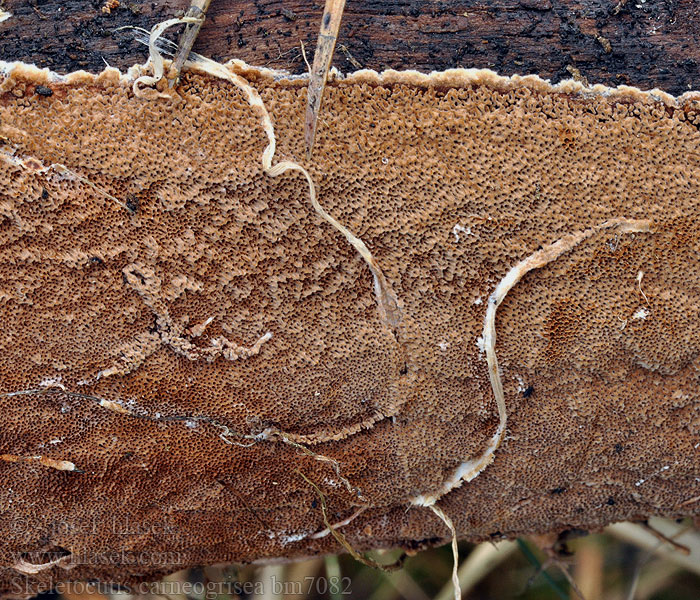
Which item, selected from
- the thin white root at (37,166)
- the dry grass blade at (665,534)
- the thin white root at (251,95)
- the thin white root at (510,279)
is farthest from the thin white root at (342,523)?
the dry grass blade at (665,534)

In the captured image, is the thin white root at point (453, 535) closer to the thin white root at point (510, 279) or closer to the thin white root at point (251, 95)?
the thin white root at point (510, 279)

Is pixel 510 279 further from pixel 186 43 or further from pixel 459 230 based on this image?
pixel 186 43

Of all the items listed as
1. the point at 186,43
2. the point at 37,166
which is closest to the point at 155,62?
the point at 186,43

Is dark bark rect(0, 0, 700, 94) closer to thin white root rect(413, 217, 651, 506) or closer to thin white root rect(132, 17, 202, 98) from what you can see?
thin white root rect(132, 17, 202, 98)

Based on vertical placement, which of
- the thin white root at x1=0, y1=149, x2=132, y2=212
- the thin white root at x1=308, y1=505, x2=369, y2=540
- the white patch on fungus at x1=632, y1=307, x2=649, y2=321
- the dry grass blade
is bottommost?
the dry grass blade

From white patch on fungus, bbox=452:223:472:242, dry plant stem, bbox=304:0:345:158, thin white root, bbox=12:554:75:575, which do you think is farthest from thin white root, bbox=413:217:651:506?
thin white root, bbox=12:554:75:575

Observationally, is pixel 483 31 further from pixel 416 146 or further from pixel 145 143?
pixel 145 143

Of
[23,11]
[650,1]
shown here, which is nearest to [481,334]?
[650,1]
